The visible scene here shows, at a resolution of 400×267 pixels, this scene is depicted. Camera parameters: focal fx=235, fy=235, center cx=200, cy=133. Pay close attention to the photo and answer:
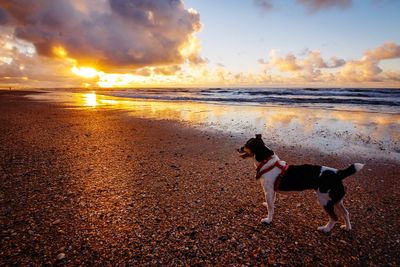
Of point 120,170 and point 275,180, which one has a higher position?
point 275,180

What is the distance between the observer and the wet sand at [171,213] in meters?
3.81

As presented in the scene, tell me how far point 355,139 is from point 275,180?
32.3 ft

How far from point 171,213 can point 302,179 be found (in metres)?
2.70

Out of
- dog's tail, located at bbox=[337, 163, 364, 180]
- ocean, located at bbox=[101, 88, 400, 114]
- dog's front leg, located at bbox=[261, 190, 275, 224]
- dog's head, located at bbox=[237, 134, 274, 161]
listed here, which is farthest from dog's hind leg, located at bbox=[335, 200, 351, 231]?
ocean, located at bbox=[101, 88, 400, 114]

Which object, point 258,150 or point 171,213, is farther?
point 171,213

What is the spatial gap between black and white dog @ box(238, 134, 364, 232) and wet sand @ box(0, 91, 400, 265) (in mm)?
505

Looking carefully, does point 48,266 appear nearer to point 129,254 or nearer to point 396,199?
point 129,254

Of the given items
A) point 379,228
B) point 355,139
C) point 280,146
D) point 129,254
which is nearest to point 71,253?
point 129,254

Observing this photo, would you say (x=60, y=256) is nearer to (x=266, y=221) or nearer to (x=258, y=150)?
(x=266, y=221)

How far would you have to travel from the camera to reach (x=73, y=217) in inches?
183

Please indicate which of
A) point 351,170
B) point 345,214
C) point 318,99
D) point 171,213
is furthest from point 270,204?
point 318,99

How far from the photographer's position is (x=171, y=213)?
495cm

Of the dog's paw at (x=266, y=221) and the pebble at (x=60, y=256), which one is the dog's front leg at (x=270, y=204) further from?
the pebble at (x=60, y=256)

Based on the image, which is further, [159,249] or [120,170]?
[120,170]
